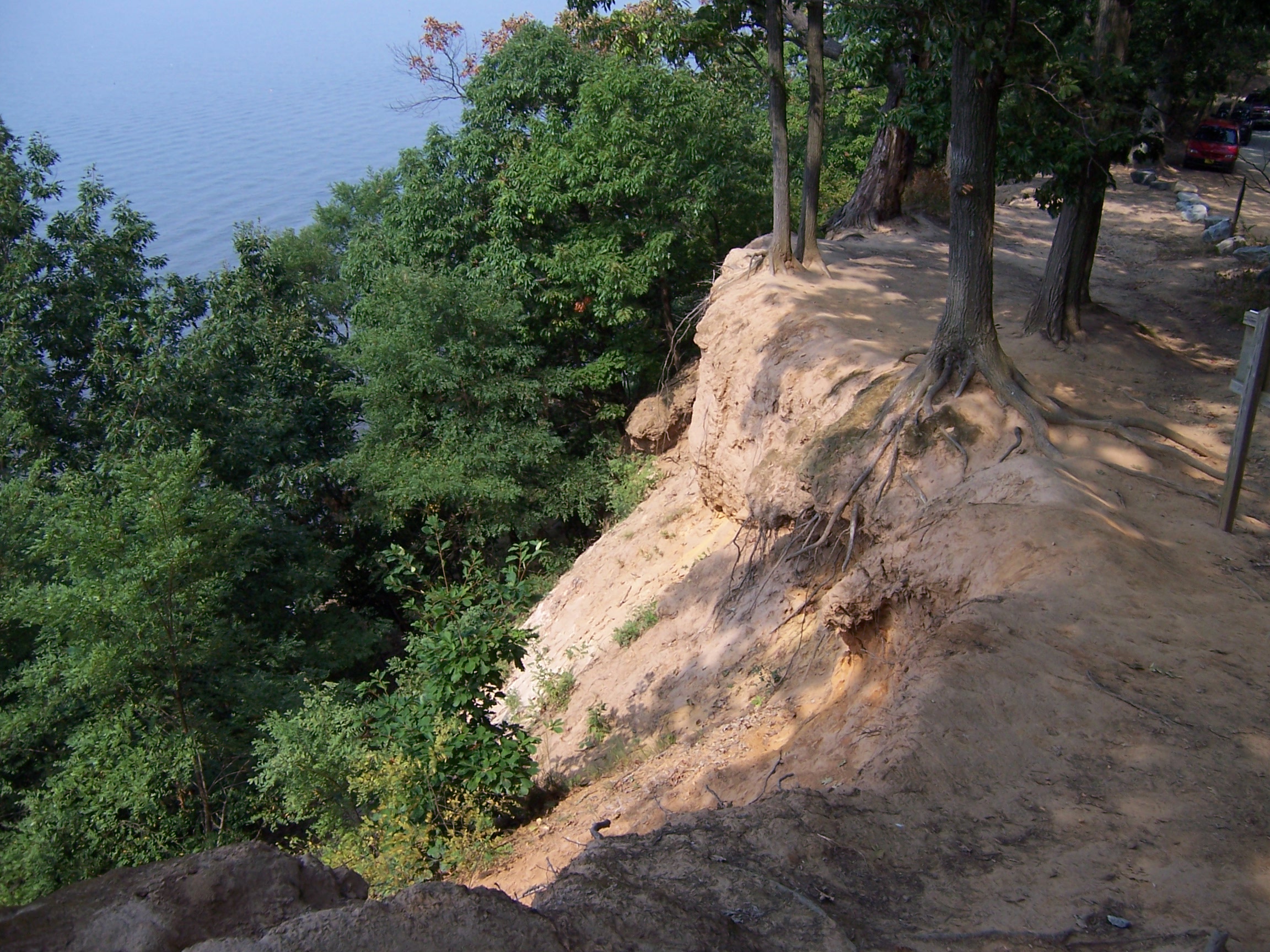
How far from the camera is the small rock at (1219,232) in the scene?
1742 cm

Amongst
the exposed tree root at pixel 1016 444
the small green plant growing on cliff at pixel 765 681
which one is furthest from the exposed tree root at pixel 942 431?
the small green plant growing on cliff at pixel 765 681

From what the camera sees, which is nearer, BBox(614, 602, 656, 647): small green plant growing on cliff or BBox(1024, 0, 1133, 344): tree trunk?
BBox(1024, 0, 1133, 344): tree trunk

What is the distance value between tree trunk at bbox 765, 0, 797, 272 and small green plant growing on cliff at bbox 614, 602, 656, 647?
582cm

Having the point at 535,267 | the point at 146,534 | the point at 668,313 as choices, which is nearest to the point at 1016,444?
the point at 146,534

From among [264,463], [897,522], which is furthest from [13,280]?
[897,522]

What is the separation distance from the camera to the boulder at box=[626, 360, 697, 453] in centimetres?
1789

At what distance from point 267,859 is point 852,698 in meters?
4.32

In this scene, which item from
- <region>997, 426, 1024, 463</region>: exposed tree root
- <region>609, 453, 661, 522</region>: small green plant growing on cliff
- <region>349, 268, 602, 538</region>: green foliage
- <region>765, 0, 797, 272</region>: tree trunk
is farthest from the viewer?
<region>609, 453, 661, 522</region>: small green plant growing on cliff

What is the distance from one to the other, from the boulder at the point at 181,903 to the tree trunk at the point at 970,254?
22.6ft

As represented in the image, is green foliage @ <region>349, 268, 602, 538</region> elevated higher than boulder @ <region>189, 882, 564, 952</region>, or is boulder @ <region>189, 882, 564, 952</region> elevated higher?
boulder @ <region>189, 882, 564, 952</region>

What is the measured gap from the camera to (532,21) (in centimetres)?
1995

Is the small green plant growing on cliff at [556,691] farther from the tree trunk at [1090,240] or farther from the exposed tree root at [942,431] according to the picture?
the tree trunk at [1090,240]

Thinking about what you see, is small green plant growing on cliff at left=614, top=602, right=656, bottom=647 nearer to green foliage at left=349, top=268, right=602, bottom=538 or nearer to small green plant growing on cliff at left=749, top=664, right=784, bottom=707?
small green plant growing on cliff at left=749, top=664, right=784, bottom=707

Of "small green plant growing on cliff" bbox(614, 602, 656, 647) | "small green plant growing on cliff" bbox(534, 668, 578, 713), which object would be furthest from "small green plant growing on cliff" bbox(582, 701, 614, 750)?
"small green plant growing on cliff" bbox(614, 602, 656, 647)
